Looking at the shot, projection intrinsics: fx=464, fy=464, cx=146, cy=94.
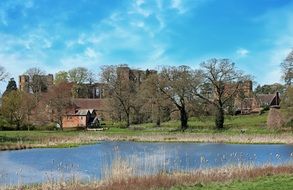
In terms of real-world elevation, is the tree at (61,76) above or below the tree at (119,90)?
above

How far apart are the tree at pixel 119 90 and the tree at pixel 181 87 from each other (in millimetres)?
11045

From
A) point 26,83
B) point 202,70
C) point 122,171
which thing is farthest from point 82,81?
point 122,171

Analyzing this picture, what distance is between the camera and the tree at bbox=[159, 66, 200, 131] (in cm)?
7188

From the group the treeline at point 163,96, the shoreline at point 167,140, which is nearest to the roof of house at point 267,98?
the treeline at point 163,96

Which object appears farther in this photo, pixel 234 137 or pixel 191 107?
pixel 191 107

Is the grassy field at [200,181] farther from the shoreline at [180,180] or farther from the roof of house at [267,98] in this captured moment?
the roof of house at [267,98]

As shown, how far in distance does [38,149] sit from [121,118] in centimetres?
4509

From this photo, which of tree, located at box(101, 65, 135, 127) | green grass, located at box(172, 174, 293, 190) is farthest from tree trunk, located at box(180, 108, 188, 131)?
green grass, located at box(172, 174, 293, 190)

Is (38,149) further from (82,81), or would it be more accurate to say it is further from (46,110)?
(82,81)

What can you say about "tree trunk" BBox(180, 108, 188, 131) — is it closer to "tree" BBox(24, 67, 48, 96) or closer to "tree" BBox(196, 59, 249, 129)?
"tree" BBox(196, 59, 249, 129)

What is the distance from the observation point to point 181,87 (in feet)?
236

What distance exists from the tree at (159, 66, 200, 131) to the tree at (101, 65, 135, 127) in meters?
11.0

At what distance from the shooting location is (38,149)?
42.8 m

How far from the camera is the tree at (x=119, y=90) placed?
83.6m
